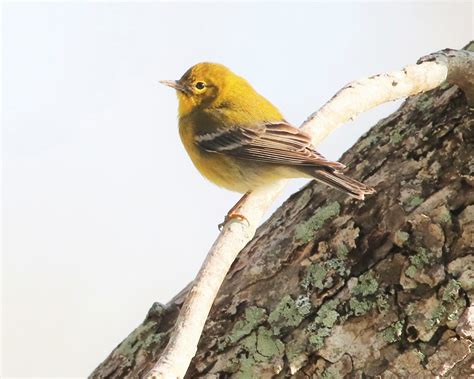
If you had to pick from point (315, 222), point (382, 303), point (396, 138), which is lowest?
point (382, 303)

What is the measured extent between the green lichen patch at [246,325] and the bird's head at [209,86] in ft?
6.53

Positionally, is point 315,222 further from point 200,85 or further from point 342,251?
point 200,85

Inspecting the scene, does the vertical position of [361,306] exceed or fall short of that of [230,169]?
it falls short

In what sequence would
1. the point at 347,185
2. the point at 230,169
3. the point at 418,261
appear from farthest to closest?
the point at 230,169 < the point at 347,185 < the point at 418,261

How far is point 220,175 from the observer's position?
4.69 m

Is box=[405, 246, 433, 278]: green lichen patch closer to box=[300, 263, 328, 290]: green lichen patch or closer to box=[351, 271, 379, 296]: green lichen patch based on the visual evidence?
box=[351, 271, 379, 296]: green lichen patch

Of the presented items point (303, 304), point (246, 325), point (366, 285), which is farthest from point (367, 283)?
point (246, 325)

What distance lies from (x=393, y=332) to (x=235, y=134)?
2.02 metres

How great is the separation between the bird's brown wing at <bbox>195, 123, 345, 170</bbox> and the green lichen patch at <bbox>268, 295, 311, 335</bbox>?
891 millimetres

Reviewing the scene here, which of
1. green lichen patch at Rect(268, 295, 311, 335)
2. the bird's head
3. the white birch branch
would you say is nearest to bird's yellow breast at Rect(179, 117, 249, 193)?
the bird's head

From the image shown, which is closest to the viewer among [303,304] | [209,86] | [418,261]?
[418,261]

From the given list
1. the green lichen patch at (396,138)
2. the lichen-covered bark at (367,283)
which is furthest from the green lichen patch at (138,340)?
the green lichen patch at (396,138)

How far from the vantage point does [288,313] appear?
315 cm

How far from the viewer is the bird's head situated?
4.92m
